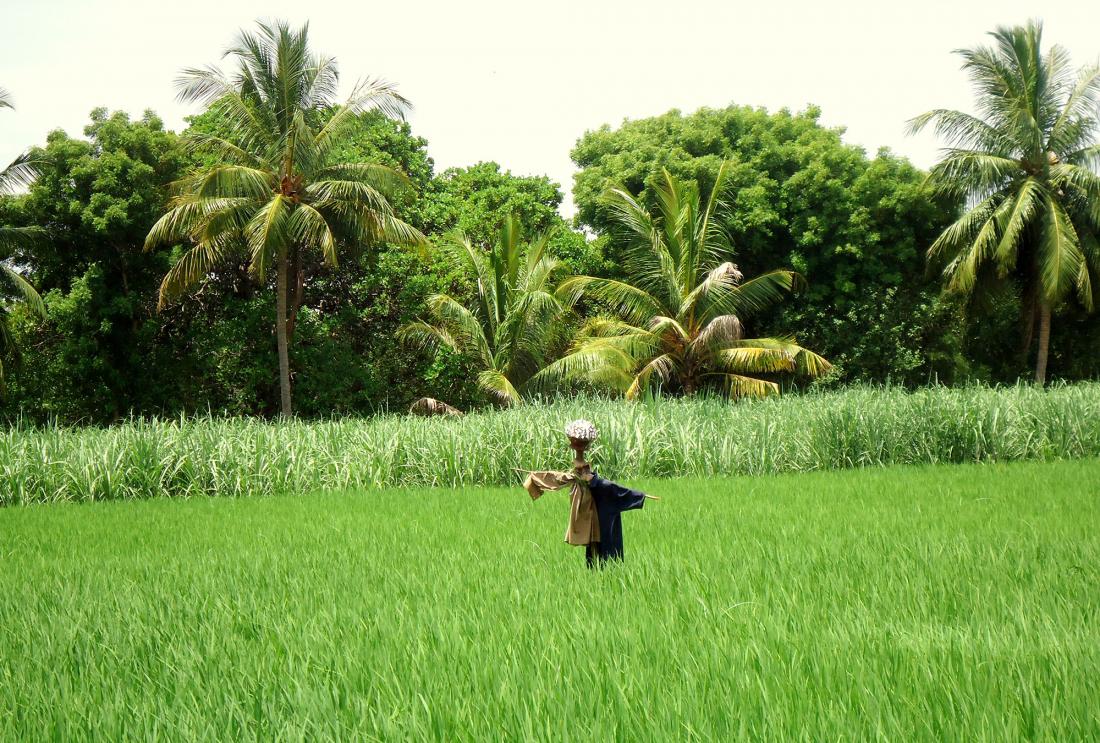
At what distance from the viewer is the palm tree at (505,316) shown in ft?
64.3

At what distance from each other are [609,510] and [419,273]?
768 inches

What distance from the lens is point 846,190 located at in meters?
23.8

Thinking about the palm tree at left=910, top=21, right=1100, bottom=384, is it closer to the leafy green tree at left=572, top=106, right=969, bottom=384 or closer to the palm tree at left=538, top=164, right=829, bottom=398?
the leafy green tree at left=572, top=106, right=969, bottom=384

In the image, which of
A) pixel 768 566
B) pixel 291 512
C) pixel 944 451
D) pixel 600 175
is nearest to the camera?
pixel 768 566

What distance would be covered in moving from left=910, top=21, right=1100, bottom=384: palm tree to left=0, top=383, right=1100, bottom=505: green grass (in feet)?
34.9

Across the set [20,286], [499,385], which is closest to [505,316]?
[499,385]

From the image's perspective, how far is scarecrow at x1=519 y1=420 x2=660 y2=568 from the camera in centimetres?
434

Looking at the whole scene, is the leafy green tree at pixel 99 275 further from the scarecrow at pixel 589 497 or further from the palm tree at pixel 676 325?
the scarecrow at pixel 589 497

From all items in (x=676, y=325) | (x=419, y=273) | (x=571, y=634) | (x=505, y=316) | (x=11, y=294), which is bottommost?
(x=571, y=634)

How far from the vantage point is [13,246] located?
19.0 m

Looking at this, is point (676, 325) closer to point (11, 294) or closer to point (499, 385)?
point (499, 385)

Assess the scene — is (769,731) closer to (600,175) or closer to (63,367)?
(63,367)

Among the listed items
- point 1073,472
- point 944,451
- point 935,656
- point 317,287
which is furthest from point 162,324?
point 935,656

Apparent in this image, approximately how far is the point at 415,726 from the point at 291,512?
6.60 metres
